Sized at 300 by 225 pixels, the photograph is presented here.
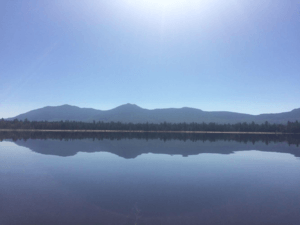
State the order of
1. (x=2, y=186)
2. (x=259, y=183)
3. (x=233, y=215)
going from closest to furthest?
(x=233, y=215) < (x=2, y=186) < (x=259, y=183)

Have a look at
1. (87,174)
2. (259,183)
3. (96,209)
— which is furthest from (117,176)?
(259,183)

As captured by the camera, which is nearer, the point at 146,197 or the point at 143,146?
the point at 146,197

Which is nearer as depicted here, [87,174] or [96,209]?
[96,209]

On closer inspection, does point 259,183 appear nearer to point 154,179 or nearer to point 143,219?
point 154,179

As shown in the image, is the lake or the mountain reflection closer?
the lake

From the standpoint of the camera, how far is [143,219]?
478 inches

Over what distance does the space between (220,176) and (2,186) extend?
23561 millimetres

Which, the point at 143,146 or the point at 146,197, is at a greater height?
the point at 143,146

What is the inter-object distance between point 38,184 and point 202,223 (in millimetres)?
16304

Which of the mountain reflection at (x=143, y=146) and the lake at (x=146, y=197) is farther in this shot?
the mountain reflection at (x=143, y=146)

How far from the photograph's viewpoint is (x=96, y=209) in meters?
13.4

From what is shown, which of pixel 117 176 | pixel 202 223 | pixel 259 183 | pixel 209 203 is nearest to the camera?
pixel 202 223

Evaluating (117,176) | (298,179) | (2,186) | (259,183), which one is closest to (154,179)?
(117,176)

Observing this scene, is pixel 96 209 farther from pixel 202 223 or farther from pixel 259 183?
pixel 259 183
